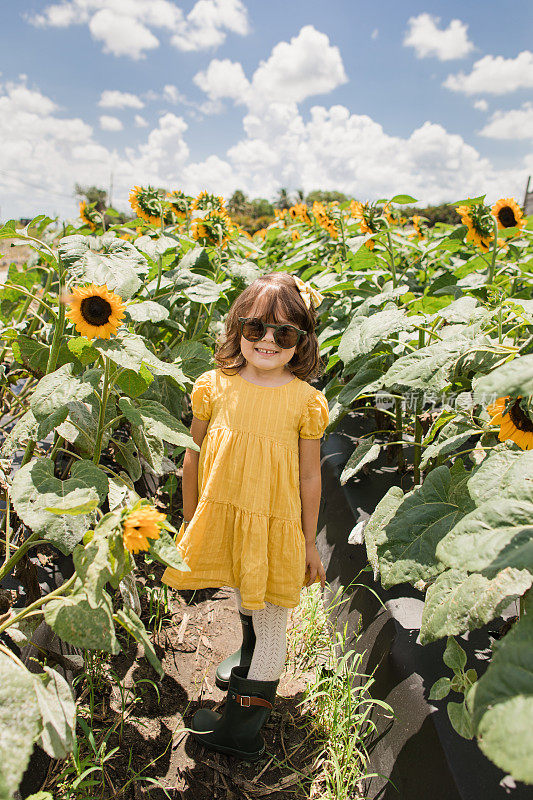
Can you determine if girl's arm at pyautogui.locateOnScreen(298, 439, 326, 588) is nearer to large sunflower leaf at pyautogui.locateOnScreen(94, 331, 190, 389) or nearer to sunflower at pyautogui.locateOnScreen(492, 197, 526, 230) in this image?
large sunflower leaf at pyautogui.locateOnScreen(94, 331, 190, 389)

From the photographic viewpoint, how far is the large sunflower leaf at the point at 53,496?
109 centimetres

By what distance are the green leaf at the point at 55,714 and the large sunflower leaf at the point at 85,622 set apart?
0.46 ft

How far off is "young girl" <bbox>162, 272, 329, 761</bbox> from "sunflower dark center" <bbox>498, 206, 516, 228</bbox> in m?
1.53

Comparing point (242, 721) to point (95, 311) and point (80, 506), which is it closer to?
point (80, 506)

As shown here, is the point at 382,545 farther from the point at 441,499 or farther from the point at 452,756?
the point at 452,756

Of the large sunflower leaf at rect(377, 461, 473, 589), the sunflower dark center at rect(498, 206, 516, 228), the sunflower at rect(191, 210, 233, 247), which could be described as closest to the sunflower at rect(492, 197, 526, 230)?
the sunflower dark center at rect(498, 206, 516, 228)

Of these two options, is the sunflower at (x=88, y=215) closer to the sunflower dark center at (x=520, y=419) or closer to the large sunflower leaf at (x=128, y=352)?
the large sunflower leaf at (x=128, y=352)

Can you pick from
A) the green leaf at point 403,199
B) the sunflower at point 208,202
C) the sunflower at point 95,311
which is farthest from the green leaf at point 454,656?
the sunflower at point 208,202

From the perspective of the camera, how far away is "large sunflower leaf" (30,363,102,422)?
124 centimetres

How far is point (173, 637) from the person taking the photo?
6.12 ft

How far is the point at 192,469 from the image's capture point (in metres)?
1.60

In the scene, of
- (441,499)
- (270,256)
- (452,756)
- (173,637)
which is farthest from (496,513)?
(270,256)

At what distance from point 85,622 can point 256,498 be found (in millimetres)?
609

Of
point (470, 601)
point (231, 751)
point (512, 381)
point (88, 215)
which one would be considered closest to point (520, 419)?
point (470, 601)
